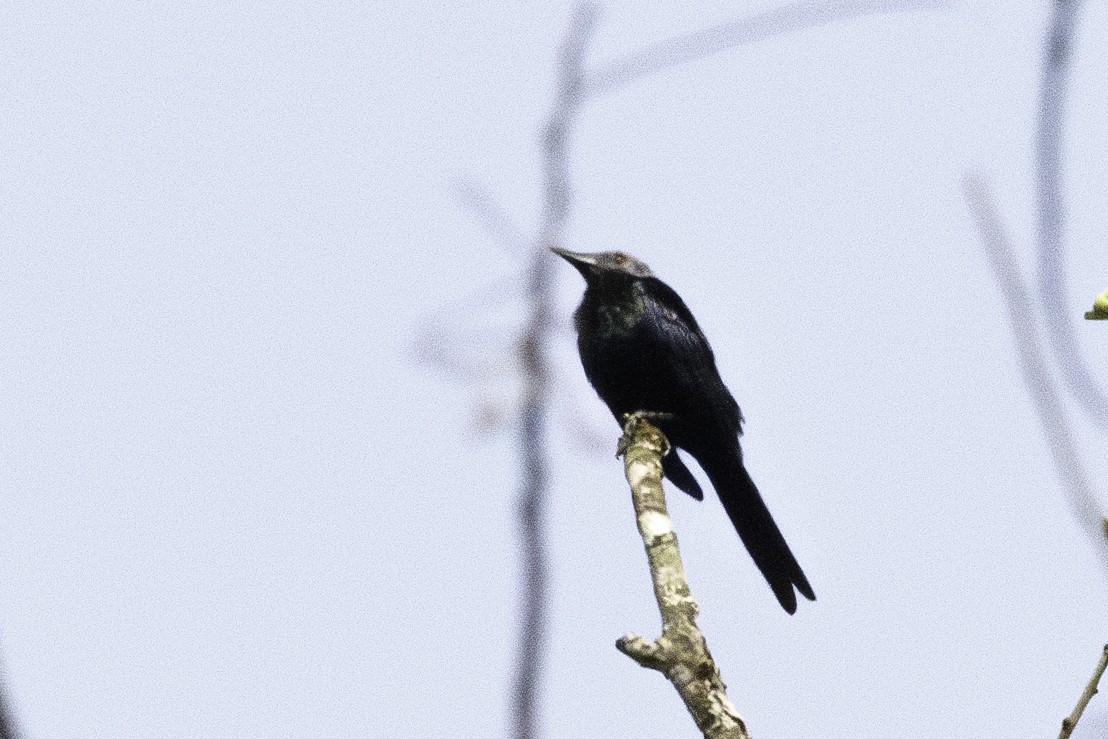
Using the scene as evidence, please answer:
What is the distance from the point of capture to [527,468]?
173cm

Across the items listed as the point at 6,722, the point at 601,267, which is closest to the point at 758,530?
the point at 601,267

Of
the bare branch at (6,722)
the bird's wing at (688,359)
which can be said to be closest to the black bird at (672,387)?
the bird's wing at (688,359)

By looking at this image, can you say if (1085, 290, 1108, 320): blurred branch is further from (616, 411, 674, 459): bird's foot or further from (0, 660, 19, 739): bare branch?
(616, 411, 674, 459): bird's foot

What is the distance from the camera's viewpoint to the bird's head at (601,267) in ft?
19.7

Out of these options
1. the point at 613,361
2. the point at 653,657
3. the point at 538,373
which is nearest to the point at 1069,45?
the point at 538,373

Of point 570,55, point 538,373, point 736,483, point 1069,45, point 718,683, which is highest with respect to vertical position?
point 736,483

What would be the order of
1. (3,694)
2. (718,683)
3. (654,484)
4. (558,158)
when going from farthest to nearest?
1. (654,484)
2. (718,683)
3. (558,158)
4. (3,694)

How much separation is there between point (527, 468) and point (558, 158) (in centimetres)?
45

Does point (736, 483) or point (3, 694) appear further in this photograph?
point (736, 483)

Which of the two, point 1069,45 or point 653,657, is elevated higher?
point 1069,45

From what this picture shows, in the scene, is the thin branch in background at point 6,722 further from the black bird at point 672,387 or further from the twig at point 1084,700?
the black bird at point 672,387

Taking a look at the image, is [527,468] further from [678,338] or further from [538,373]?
Answer: [678,338]

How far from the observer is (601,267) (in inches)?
237

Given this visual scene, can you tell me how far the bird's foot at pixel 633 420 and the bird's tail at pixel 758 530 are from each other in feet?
1.03
